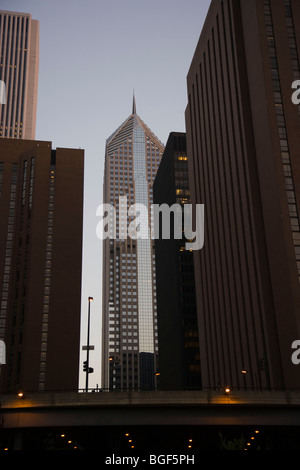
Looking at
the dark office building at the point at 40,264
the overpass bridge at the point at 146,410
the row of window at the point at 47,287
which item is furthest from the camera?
the dark office building at the point at 40,264

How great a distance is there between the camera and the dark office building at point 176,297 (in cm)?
15788

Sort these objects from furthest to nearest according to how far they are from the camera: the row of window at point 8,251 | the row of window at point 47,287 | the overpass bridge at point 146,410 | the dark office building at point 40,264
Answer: the row of window at point 8,251 → the dark office building at point 40,264 → the row of window at point 47,287 → the overpass bridge at point 146,410

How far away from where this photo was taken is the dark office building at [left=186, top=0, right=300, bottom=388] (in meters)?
83.1

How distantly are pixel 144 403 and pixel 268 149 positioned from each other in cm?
5013

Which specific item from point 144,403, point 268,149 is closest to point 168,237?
point 268,149

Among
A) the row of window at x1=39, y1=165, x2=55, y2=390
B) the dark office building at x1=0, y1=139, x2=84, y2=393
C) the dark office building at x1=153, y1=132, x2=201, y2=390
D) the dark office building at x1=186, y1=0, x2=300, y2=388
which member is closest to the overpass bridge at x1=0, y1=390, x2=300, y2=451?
the dark office building at x1=186, y1=0, x2=300, y2=388

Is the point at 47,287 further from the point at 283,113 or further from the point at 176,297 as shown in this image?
the point at 283,113

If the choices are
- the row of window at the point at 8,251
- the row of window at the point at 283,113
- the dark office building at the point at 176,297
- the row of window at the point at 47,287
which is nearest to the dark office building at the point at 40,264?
the row of window at the point at 8,251

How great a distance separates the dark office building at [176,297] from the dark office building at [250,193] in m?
33.3

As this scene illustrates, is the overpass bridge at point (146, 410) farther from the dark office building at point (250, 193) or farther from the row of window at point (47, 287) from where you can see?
the row of window at point (47, 287)

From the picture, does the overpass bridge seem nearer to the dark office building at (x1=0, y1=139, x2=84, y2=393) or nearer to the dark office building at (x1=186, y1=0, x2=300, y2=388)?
the dark office building at (x1=186, y1=0, x2=300, y2=388)

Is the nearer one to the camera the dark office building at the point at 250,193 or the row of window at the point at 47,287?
the dark office building at the point at 250,193

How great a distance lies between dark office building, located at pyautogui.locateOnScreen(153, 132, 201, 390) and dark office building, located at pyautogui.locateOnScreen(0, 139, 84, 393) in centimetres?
3479
